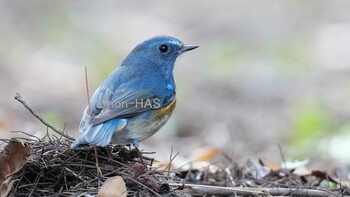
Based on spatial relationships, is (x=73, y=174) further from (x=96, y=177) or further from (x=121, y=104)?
(x=121, y=104)

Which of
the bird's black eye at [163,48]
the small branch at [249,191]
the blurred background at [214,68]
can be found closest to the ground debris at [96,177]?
the small branch at [249,191]

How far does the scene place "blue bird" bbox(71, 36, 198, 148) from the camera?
4.79 meters

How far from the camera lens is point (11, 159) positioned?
4043mm

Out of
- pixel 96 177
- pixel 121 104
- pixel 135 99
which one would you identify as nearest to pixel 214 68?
pixel 135 99

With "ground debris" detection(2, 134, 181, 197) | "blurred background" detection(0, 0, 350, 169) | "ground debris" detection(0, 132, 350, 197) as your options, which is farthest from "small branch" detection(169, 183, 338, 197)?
"blurred background" detection(0, 0, 350, 169)

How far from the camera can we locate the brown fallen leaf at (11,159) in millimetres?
3959

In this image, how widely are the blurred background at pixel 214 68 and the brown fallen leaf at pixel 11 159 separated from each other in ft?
8.73

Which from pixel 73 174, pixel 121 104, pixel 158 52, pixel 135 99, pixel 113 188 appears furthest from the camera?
pixel 158 52

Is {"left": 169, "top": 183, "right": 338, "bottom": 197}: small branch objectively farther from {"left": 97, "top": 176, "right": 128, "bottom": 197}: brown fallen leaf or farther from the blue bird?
{"left": 97, "top": 176, "right": 128, "bottom": 197}: brown fallen leaf

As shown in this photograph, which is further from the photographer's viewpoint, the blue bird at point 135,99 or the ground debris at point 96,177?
the blue bird at point 135,99

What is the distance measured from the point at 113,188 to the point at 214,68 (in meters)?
8.68

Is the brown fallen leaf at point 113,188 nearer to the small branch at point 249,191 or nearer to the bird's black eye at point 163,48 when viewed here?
the small branch at point 249,191

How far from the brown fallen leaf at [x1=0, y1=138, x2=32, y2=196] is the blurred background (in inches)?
105

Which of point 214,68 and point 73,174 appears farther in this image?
point 214,68
